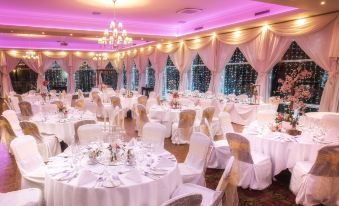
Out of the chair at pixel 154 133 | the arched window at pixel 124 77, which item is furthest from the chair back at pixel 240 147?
the arched window at pixel 124 77

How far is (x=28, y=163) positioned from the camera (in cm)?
358

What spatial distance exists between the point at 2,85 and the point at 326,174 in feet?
58.1

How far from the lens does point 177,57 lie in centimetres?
1239

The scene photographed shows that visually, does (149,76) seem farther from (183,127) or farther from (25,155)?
(25,155)

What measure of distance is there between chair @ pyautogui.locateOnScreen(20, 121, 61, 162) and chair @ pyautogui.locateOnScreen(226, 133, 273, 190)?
139 inches

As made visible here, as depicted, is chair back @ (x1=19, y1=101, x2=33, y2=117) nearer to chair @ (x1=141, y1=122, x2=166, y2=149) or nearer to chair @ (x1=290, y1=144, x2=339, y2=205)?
chair @ (x1=141, y1=122, x2=166, y2=149)

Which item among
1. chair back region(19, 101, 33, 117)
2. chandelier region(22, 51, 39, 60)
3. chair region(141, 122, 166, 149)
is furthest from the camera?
chandelier region(22, 51, 39, 60)

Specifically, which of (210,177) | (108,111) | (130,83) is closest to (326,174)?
(210,177)

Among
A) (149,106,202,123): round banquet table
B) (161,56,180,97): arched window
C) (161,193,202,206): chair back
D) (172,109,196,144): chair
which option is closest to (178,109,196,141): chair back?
(172,109,196,144): chair

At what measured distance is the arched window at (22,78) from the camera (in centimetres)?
1733

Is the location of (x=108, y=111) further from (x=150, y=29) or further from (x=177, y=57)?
(x=177, y=57)

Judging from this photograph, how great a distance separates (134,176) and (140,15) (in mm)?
6681

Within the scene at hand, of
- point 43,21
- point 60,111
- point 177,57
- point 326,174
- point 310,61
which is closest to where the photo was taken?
point 326,174

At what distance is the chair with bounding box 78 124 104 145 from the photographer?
4.21m
